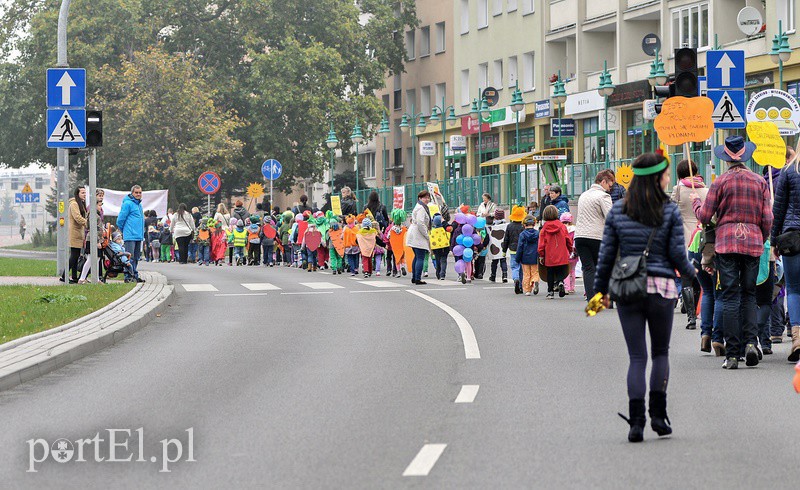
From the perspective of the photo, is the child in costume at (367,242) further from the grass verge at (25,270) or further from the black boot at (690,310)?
the black boot at (690,310)

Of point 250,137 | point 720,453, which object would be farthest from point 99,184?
point 720,453

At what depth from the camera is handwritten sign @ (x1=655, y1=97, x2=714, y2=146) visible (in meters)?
16.3

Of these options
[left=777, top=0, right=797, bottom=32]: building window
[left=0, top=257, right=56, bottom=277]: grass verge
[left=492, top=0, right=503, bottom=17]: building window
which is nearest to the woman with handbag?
[left=0, top=257, right=56, bottom=277]: grass verge

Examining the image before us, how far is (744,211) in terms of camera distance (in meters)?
12.1

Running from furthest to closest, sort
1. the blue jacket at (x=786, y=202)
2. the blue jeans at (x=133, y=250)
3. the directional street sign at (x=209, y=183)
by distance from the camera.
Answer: the directional street sign at (x=209, y=183) → the blue jeans at (x=133, y=250) → the blue jacket at (x=786, y=202)

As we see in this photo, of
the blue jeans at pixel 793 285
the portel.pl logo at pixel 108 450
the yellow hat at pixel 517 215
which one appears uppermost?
the yellow hat at pixel 517 215

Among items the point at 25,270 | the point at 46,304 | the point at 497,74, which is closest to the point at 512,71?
the point at 497,74

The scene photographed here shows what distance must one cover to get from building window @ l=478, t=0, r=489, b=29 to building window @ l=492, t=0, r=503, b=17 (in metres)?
0.93

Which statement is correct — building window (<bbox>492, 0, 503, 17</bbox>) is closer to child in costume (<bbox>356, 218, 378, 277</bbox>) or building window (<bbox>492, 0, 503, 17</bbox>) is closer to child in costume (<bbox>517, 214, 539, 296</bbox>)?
child in costume (<bbox>356, 218, 378, 277</bbox>)

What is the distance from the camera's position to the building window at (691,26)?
44625 mm

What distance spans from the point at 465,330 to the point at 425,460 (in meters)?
8.67

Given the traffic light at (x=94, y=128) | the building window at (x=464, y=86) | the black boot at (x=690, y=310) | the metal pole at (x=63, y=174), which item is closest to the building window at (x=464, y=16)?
the building window at (x=464, y=86)

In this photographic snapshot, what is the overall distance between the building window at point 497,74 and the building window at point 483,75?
3.32 ft

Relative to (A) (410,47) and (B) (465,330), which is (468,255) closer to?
(B) (465,330)
